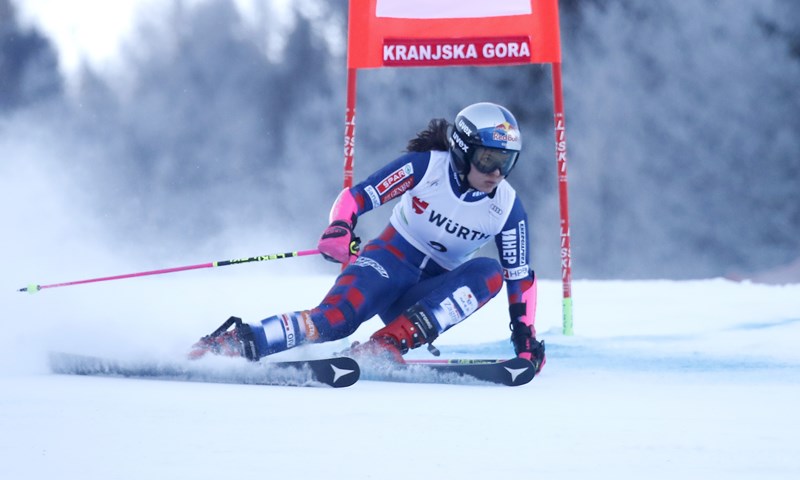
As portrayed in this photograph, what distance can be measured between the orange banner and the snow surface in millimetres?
1877

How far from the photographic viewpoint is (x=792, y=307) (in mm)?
8094

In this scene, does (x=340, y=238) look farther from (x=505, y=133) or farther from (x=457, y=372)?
(x=505, y=133)

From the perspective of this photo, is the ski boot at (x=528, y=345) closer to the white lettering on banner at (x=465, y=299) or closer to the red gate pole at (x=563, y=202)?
the white lettering on banner at (x=465, y=299)

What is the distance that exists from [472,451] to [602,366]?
8.88ft

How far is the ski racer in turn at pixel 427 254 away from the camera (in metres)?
4.52

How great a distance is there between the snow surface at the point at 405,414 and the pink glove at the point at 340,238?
60cm

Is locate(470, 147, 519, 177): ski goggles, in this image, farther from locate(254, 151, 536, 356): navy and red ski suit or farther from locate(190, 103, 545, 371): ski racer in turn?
locate(254, 151, 536, 356): navy and red ski suit

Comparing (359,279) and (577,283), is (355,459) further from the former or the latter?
(577,283)

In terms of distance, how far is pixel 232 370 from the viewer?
430 cm

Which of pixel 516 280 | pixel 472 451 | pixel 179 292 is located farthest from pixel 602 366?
pixel 179 292

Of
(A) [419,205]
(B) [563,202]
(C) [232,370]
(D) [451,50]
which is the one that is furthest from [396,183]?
(B) [563,202]

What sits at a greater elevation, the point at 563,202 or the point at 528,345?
the point at 563,202

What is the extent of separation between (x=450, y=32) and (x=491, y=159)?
1.95 meters

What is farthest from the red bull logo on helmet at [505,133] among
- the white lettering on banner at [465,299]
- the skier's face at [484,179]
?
the white lettering on banner at [465,299]
